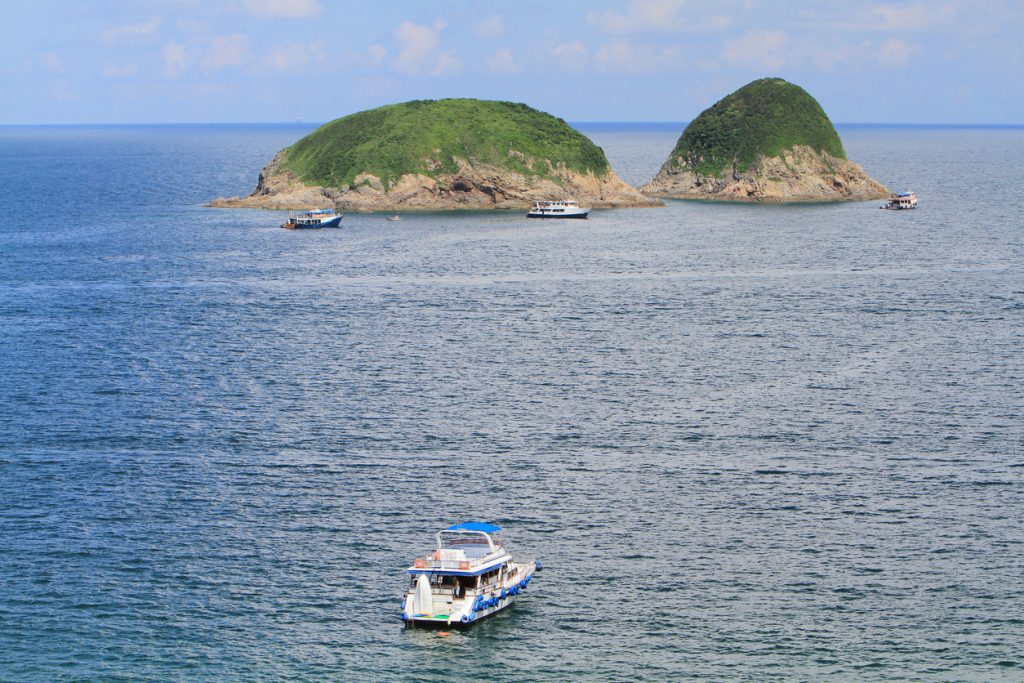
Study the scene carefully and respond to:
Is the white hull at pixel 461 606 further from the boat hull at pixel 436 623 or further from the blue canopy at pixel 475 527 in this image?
the blue canopy at pixel 475 527

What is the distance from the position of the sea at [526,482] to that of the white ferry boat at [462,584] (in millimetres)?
1102

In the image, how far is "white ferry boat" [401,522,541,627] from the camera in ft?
212

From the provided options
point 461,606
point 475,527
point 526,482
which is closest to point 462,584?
point 461,606

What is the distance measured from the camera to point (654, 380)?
111 meters

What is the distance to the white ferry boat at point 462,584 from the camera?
212 feet

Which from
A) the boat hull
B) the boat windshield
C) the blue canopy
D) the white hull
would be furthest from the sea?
the blue canopy

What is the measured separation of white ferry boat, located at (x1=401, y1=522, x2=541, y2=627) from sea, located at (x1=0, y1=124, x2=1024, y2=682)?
3.62ft

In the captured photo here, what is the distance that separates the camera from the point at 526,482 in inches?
3332

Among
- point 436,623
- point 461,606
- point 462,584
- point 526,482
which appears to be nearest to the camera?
point 436,623

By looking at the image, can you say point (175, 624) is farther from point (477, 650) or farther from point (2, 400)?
point (2, 400)

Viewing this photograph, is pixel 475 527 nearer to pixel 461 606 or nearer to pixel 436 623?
pixel 461 606

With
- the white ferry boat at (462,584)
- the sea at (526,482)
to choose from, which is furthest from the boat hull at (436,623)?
the sea at (526,482)

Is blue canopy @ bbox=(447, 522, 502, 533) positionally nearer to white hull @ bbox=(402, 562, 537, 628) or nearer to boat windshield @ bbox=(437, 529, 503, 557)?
boat windshield @ bbox=(437, 529, 503, 557)

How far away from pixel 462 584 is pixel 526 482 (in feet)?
62.2
